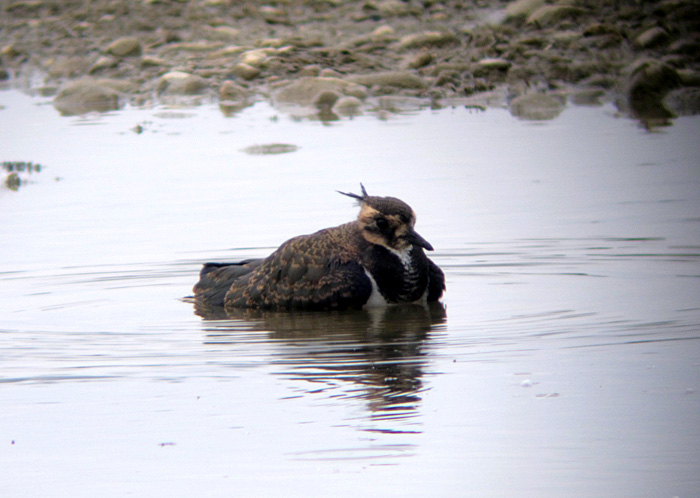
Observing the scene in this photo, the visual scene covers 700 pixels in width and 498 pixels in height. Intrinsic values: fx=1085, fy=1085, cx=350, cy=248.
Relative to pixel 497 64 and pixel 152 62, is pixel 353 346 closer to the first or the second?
pixel 497 64

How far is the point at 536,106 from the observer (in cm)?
1742

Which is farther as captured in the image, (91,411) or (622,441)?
(91,411)

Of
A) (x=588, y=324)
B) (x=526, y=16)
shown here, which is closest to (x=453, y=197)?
(x=588, y=324)

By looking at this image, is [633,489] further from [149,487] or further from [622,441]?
[149,487]

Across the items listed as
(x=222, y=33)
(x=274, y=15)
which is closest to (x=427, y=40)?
(x=222, y=33)

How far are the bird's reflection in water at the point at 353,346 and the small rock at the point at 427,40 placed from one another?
1366cm

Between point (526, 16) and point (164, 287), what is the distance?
15.1 metres

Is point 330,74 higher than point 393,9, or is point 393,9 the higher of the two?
point 393,9

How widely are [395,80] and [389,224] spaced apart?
11.0 m

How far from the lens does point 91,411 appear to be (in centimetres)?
546

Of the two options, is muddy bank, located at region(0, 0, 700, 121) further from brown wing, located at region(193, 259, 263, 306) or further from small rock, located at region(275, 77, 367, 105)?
brown wing, located at region(193, 259, 263, 306)

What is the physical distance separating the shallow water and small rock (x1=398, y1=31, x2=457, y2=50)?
5819 mm

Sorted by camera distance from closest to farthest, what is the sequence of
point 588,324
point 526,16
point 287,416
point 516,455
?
1. point 516,455
2. point 287,416
3. point 588,324
4. point 526,16

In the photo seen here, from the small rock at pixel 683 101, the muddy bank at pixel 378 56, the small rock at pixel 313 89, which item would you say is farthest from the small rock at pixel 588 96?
the small rock at pixel 313 89
